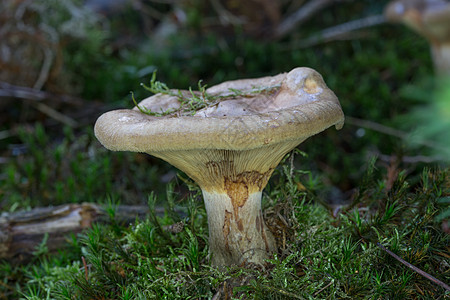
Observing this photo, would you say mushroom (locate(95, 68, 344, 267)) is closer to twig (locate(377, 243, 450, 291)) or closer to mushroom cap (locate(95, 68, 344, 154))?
mushroom cap (locate(95, 68, 344, 154))

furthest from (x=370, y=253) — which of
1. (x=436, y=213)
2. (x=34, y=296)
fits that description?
(x=34, y=296)

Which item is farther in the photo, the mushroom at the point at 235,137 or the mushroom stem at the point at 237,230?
the mushroom stem at the point at 237,230

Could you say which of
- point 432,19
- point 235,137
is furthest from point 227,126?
point 432,19

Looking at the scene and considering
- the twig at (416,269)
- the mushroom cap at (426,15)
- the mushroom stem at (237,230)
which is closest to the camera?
the twig at (416,269)

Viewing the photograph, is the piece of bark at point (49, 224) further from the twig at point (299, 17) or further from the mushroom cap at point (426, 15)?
the twig at point (299, 17)

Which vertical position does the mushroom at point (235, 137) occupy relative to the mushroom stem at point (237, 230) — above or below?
above

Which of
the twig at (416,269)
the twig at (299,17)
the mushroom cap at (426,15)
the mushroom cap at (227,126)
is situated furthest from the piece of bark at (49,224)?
the twig at (299,17)

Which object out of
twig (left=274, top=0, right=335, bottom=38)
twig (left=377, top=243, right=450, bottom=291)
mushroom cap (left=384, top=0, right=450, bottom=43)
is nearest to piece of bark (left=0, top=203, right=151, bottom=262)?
twig (left=377, top=243, right=450, bottom=291)
